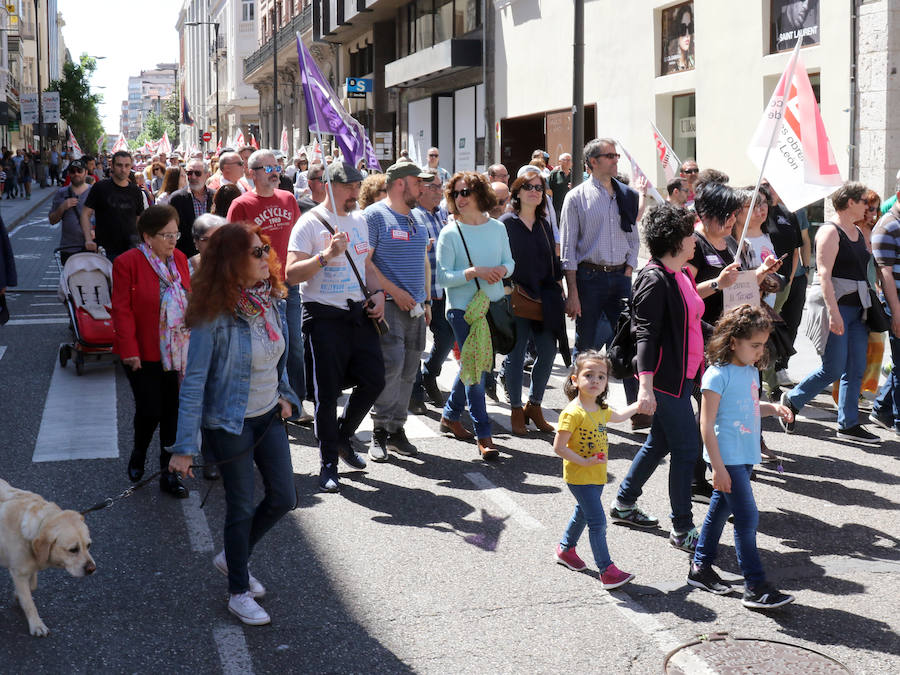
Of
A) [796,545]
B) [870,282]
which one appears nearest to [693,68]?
[870,282]

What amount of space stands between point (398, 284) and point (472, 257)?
58cm

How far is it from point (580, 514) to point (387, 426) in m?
2.61

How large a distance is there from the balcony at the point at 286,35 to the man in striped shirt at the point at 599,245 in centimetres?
3693

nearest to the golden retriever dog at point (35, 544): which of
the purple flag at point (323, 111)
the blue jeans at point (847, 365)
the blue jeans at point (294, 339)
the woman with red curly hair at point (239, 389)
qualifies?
the woman with red curly hair at point (239, 389)

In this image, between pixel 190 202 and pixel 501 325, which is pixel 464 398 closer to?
pixel 501 325

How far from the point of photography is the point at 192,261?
670cm

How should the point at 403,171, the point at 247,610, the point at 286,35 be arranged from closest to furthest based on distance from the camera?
the point at 247,610 → the point at 403,171 → the point at 286,35

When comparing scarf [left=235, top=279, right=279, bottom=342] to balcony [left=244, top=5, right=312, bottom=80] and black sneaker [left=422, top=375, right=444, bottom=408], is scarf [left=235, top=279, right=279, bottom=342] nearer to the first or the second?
black sneaker [left=422, top=375, right=444, bottom=408]

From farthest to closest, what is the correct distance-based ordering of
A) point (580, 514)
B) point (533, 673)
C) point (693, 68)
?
point (693, 68)
point (580, 514)
point (533, 673)

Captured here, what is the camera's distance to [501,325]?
7770mm

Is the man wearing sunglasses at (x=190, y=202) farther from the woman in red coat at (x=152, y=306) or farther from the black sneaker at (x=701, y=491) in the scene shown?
the black sneaker at (x=701, y=491)

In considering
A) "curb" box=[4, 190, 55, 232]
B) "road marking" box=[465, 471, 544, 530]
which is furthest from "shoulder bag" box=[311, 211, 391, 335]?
"curb" box=[4, 190, 55, 232]

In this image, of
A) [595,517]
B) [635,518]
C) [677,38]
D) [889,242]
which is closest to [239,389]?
[595,517]

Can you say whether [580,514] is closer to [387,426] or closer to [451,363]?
[387,426]
